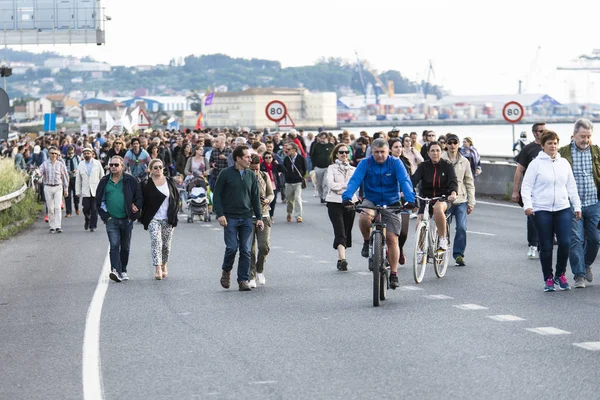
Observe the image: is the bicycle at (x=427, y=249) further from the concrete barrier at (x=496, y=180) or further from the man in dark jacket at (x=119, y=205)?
the concrete barrier at (x=496, y=180)

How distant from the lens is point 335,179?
1708 cm

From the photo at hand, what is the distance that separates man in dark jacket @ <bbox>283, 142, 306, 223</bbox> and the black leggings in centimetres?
852

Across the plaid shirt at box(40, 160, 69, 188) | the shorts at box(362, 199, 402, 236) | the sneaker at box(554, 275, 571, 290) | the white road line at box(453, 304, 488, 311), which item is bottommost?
the white road line at box(453, 304, 488, 311)

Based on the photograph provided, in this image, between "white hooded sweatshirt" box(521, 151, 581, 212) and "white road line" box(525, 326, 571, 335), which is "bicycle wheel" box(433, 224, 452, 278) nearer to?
"white hooded sweatshirt" box(521, 151, 581, 212)

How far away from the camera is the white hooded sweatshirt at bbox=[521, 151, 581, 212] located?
522 inches

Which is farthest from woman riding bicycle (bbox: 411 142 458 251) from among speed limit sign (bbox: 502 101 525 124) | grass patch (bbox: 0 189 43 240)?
speed limit sign (bbox: 502 101 525 124)

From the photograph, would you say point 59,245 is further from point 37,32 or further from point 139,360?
point 37,32

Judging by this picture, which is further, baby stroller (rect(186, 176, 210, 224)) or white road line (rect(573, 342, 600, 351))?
baby stroller (rect(186, 176, 210, 224))

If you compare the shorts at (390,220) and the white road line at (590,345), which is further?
the shorts at (390,220)

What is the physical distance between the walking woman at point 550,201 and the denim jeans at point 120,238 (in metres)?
5.13

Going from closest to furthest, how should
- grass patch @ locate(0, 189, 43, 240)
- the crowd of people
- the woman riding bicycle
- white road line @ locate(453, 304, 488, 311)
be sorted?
white road line @ locate(453, 304, 488, 311), the crowd of people, the woman riding bicycle, grass patch @ locate(0, 189, 43, 240)

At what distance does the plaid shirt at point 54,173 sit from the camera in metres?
25.1

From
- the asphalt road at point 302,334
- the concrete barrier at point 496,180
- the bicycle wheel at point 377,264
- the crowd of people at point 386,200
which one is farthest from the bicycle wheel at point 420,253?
the concrete barrier at point 496,180

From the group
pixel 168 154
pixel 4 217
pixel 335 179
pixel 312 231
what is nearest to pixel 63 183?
pixel 4 217
